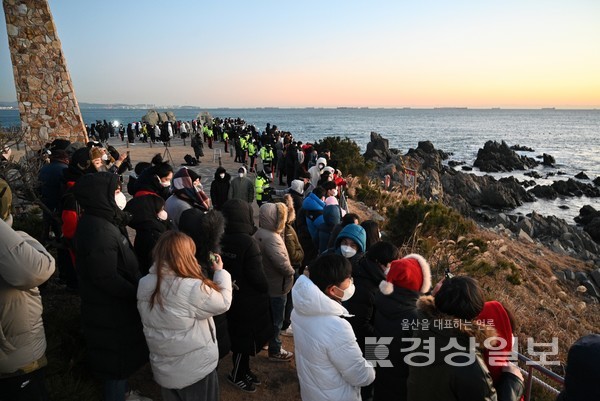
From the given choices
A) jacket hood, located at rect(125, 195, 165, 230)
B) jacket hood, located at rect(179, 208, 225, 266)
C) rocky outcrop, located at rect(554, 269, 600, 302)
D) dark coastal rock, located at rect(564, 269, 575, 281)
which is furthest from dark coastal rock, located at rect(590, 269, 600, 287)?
jacket hood, located at rect(125, 195, 165, 230)

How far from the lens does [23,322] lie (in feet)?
8.49

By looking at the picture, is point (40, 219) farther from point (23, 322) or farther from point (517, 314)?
point (517, 314)

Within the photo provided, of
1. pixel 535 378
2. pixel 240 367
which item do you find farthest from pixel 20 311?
pixel 535 378

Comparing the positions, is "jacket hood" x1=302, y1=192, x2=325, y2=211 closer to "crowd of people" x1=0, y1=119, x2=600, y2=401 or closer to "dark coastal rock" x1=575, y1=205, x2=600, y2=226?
"crowd of people" x1=0, y1=119, x2=600, y2=401

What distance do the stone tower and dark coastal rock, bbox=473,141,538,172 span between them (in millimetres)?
39460

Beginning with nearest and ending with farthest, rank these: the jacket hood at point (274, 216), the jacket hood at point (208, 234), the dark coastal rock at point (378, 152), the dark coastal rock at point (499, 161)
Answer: the jacket hood at point (208, 234)
the jacket hood at point (274, 216)
the dark coastal rock at point (378, 152)
the dark coastal rock at point (499, 161)

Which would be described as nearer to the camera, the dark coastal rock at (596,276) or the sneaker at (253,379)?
the sneaker at (253,379)

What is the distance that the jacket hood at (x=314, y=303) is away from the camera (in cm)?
253

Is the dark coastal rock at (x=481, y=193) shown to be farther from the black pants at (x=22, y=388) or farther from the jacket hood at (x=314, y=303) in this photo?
the black pants at (x=22, y=388)

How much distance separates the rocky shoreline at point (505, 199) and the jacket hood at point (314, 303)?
41.2ft

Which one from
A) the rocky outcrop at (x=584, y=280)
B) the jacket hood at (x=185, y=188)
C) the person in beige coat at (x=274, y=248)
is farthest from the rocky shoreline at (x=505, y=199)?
the jacket hood at (x=185, y=188)

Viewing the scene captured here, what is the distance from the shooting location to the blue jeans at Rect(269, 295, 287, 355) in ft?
15.1

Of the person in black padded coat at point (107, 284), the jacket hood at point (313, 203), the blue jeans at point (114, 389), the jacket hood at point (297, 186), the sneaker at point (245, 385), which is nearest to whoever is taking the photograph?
the person in black padded coat at point (107, 284)

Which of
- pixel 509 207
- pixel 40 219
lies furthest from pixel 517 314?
pixel 509 207
